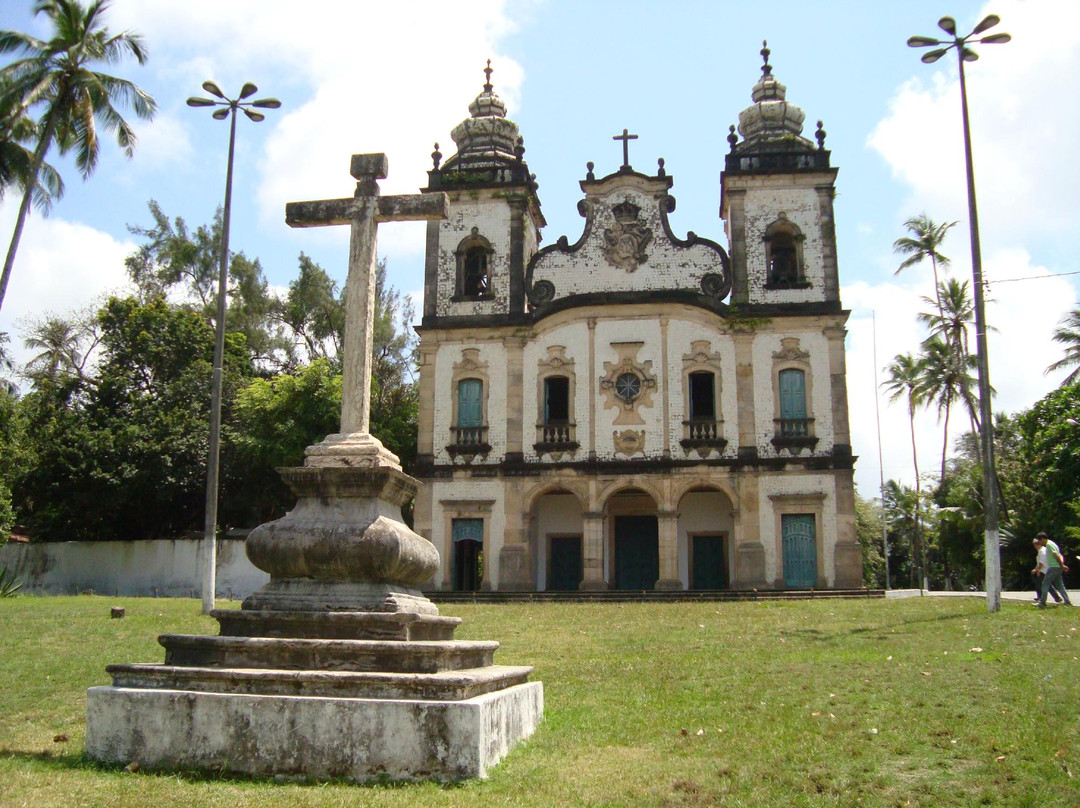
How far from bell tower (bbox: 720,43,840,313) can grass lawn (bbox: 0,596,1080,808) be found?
508 inches

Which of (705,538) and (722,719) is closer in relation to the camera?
(722,719)

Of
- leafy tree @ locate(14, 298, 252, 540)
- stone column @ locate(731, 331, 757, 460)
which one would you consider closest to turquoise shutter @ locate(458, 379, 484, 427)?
stone column @ locate(731, 331, 757, 460)

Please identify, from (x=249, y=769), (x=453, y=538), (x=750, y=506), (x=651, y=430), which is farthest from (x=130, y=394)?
(x=249, y=769)

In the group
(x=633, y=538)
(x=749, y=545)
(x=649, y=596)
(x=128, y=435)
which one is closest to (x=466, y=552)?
(x=633, y=538)

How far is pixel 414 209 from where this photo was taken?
873 cm

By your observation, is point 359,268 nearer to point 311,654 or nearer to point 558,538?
point 311,654

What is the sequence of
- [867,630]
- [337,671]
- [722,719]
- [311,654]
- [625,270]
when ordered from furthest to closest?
[625,270]
[867,630]
[722,719]
[311,654]
[337,671]

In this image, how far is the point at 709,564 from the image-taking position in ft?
88.7

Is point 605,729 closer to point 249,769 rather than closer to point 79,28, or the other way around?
point 249,769

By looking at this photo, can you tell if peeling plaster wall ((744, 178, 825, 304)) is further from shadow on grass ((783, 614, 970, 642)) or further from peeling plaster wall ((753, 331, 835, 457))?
shadow on grass ((783, 614, 970, 642))

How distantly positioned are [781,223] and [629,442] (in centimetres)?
723

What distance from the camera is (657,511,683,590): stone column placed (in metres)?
25.6

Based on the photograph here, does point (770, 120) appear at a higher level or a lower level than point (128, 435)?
higher

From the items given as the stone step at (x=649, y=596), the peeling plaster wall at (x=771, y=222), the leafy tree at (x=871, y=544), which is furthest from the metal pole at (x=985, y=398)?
the leafy tree at (x=871, y=544)
